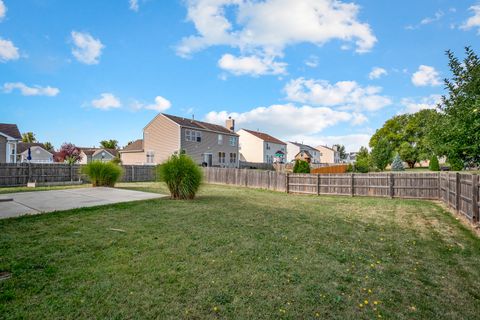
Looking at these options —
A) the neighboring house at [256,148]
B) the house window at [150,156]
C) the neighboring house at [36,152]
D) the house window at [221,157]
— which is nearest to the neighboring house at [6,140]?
the house window at [150,156]

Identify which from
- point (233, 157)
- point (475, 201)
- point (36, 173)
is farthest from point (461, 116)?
point (233, 157)

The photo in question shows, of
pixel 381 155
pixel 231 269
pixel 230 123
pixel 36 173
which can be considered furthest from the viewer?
pixel 230 123

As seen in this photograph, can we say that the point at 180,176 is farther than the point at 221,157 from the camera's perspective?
No

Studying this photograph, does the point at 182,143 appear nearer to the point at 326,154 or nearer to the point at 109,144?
the point at 109,144

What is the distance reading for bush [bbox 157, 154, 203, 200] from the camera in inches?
393

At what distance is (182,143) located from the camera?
28375 millimetres

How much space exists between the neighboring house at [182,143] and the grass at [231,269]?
21.9 meters

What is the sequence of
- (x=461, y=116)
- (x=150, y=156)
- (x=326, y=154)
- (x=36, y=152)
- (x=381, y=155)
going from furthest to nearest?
(x=326, y=154) < (x=36, y=152) < (x=381, y=155) < (x=150, y=156) < (x=461, y=116)

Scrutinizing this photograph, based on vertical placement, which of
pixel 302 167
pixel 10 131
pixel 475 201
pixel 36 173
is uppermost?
pixel 10 131

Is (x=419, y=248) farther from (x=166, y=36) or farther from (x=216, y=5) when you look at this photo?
(x=166, y=36)

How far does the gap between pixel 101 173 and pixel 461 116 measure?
15.8 m

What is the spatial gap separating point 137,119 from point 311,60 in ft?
77.2

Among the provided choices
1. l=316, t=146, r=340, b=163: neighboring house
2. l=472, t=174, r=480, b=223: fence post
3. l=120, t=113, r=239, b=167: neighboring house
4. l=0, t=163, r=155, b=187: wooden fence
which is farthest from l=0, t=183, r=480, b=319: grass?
l=316, t=146, r=340, b=163: neighboring house

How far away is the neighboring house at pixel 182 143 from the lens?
94.5 feet
